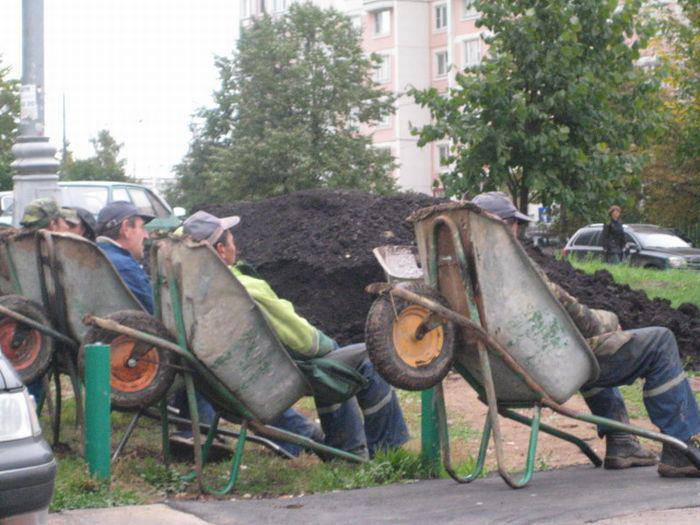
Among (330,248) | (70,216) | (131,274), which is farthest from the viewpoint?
(330,248)

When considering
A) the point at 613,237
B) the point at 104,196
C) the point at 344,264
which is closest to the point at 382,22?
the point at 613,237

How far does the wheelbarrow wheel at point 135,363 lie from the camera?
640 centimetres

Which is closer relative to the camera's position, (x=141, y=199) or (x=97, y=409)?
(x=97, y=409)

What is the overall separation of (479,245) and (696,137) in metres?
24.9

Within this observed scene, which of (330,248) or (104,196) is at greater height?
(104,196)

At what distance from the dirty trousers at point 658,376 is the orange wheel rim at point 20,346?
10.0 feet

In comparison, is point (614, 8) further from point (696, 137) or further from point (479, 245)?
point (479, 245)

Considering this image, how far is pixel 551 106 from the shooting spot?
1914cm

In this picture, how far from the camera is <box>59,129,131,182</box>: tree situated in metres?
55.8

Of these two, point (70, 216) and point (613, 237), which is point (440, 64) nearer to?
point (613, 237)

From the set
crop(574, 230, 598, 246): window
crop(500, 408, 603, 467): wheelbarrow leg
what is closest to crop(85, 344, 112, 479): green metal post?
crop(500, 408, 603, 467): wheelbarrow leg

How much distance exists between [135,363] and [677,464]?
2.77 m

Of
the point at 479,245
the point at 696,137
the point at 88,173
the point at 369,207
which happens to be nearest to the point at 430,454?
the point at 479,245

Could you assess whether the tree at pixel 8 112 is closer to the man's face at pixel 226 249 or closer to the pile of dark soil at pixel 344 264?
the pile of dark soil at pixel 344 264
